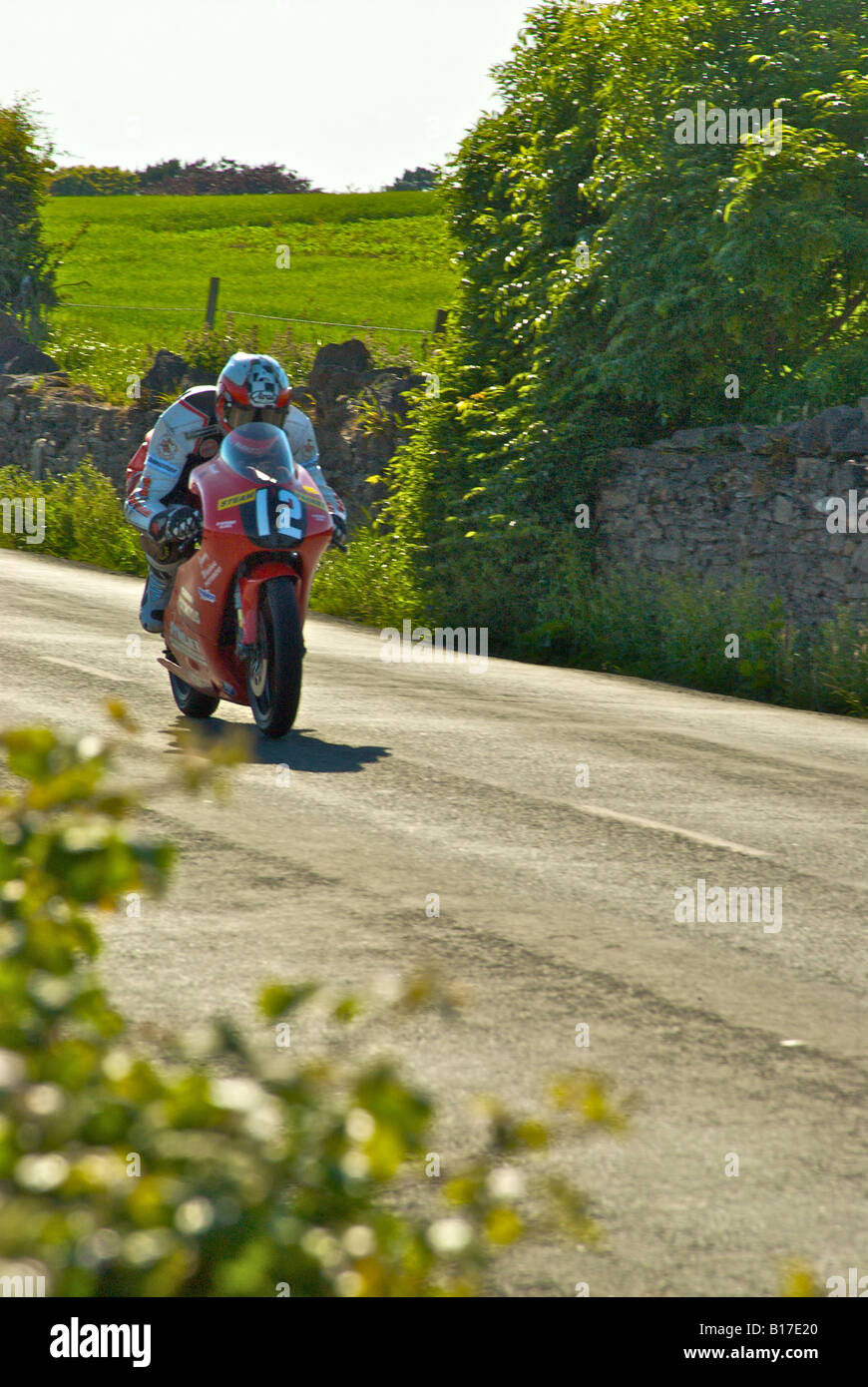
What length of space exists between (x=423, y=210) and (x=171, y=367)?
46403 millimetres

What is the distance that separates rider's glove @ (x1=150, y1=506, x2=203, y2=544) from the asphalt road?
1110 millimetres

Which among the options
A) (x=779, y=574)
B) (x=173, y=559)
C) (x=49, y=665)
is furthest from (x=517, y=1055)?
(x=779, y=574)

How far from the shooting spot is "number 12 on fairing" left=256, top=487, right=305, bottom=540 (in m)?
8.09

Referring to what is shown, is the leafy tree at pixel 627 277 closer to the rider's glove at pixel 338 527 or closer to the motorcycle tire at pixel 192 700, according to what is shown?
the motorcycle tire at pixel 192 700

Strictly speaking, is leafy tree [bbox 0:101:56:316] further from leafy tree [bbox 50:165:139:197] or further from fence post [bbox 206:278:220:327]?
leafy tree [bbox 50:165:139:197]

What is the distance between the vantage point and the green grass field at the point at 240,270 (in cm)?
3450

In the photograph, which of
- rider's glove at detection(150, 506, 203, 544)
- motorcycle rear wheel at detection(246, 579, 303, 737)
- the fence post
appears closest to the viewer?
motorcycle rear wheel at detection(246, 579, 303, 737)

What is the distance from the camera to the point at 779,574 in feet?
48.9

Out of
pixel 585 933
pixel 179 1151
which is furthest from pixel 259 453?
pixel 179 1151

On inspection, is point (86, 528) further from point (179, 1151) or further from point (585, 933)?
point (179, 1151)

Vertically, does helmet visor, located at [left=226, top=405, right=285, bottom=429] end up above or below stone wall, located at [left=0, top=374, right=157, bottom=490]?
below

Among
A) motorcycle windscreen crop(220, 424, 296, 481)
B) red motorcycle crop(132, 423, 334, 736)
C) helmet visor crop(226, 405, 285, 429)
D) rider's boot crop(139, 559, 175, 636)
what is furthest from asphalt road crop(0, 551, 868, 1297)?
helmet visor crop(226, 405, 285, 429)

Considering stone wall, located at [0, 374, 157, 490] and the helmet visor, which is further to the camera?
stone wall, located at [0, 374, 157, 490]
